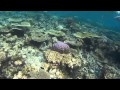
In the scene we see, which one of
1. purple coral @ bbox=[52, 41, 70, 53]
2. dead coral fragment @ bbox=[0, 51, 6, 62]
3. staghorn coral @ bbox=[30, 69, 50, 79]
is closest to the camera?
staghorn coral @ bbox=[30, 69, 50, 79]

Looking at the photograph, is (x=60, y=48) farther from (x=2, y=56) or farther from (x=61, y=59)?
(x=2, y=56)

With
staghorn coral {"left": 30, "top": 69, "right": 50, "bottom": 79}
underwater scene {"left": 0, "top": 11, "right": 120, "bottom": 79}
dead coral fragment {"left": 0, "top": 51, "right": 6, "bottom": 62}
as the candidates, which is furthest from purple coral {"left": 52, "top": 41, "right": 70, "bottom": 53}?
dead coral fragment {"left": 0, "top": 51, "right": 6, "bottom": 62}

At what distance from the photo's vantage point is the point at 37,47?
269 inches

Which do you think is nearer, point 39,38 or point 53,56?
point 53,56

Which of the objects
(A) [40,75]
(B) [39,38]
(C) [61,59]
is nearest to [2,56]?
(A) [40,75]

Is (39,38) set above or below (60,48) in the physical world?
above

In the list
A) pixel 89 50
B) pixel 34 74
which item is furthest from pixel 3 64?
pixel 89 50

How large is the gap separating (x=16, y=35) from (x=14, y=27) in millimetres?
498

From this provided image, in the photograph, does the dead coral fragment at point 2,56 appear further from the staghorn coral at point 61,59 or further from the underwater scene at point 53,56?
the staghorn coral at point 61,59

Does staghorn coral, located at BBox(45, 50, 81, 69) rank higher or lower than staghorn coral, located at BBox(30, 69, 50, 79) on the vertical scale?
higher

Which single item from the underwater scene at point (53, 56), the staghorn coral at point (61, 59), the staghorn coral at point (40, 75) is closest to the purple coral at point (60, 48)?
the underwater scene at point (53, 56)

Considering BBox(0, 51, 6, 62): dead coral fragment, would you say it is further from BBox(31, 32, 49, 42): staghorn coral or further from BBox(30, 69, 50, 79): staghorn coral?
BBox(31, 32, 49, 42): staghorn coral
